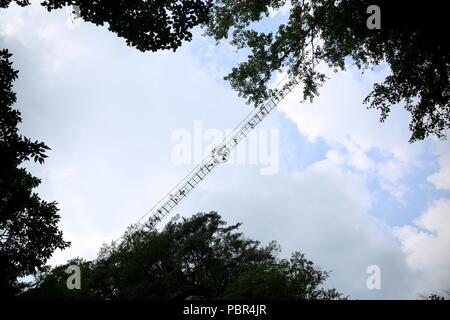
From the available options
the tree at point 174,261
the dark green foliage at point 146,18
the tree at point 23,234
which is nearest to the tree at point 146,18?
the dark green foliage at point 146,18

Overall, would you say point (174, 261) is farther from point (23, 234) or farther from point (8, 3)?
point (8, 3)

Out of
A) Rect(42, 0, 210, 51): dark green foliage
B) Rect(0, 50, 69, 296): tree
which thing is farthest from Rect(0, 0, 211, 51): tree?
Rect(0, 50, 69, 296): tree

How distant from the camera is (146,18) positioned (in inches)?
315

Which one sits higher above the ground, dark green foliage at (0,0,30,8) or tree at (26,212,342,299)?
dark green foliage at (0,0,30,8)

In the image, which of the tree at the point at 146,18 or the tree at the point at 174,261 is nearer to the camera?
the tree at the point at 146,18

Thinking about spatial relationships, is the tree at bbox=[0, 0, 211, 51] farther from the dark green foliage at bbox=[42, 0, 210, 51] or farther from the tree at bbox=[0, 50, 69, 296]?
the tree at bbox=[0, 50, 69, 296]

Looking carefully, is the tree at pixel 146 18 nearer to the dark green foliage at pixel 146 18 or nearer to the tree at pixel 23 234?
the dark green foliage at pixel 146 18

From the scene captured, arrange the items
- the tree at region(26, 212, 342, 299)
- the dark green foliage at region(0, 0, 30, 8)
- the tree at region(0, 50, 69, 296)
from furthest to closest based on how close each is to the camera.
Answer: the tree at region(26, 212, 342, 299) < the tree at region(0, 50, 69, 296) < the dark green foliage at region(0, 0, 30, 8)

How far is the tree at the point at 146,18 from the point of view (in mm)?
7777

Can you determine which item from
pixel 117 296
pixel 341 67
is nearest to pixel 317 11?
pixel 341 67

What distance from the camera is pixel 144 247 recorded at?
3912 cm

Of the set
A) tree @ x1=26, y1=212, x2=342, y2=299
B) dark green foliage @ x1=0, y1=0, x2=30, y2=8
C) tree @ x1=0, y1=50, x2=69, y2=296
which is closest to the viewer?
dark green foliage @ x1=0, y1=0, x2=30, y2=8

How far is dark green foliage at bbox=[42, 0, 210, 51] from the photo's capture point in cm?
778
